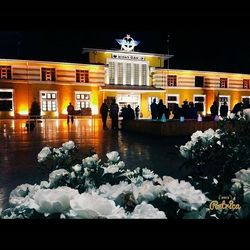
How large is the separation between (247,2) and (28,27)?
1.15m

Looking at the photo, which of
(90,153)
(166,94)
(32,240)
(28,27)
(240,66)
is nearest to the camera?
(32,240)

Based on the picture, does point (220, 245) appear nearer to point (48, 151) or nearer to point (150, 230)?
point (150, 230)

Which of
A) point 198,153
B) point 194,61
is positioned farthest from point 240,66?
point 198,153

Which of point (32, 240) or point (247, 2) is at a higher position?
point (247, 2)

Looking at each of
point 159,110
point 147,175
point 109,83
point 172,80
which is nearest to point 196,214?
point 147,175

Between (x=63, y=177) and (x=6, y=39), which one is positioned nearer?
(x=63, y=177)

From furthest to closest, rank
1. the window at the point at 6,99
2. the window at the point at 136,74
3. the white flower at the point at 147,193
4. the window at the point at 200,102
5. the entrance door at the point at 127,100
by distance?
the window at the point at 200,102 → the window at the point at 136,74 → the entrance door at the point at 127,100 → the window at the point at 6,99 → the white flower at the point at 147,193

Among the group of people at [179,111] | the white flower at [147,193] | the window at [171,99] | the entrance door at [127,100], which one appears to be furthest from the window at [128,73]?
the white flower at [147,193]

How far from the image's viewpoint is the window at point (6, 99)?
87.2 ft

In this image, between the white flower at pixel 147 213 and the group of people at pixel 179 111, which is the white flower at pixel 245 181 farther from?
the group of people at pixel 179 111

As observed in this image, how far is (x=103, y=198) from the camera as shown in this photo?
115 cm

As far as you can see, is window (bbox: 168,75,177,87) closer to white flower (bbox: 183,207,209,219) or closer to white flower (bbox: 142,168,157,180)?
white flower (bbox: 142,168,157,180)

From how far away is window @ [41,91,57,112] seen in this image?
28000mm

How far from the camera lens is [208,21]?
1.63 m
